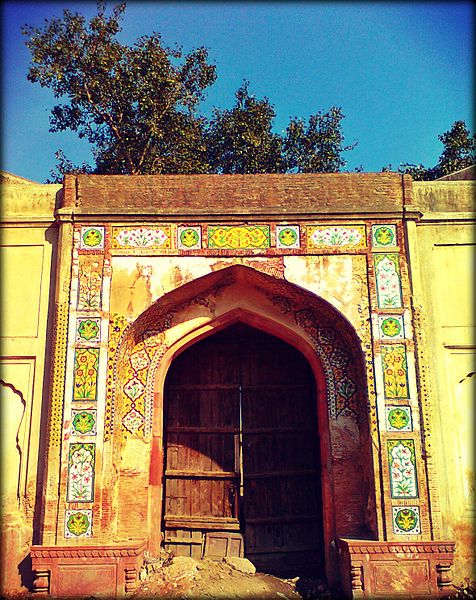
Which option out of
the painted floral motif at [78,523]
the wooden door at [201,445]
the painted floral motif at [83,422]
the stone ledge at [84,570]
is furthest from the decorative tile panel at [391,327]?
the painted floral motif at [78,523]

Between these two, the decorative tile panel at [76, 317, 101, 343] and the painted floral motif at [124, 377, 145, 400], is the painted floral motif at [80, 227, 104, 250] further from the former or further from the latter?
the painted floral motif at [124, 377, 145, 400]

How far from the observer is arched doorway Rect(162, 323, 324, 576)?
8.38 m

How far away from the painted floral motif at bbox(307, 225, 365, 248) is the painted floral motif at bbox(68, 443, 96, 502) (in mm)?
3834

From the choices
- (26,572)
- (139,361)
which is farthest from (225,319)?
(26,572)

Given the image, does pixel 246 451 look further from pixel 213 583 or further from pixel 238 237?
pixel 238 237

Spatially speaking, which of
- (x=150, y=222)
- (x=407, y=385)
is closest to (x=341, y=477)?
(x=407, y=385)

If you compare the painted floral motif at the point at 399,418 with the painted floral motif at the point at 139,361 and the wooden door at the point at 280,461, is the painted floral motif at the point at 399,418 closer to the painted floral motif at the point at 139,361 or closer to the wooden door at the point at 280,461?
the wooden door at the point at 280,461

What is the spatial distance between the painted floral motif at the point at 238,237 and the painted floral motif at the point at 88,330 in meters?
1.80

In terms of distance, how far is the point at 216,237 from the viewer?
316 inches

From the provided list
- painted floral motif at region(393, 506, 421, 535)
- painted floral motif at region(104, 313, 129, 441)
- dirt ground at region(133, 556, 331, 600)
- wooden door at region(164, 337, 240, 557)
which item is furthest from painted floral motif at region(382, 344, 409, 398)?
painted floral motif at region(104, 313, 129, 441)

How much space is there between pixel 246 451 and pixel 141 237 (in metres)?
3.36

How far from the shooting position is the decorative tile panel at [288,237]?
799 centimetres

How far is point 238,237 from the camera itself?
8039 mm

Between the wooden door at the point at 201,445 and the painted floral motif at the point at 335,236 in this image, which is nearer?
the painted floral motif at the point at 335,236
